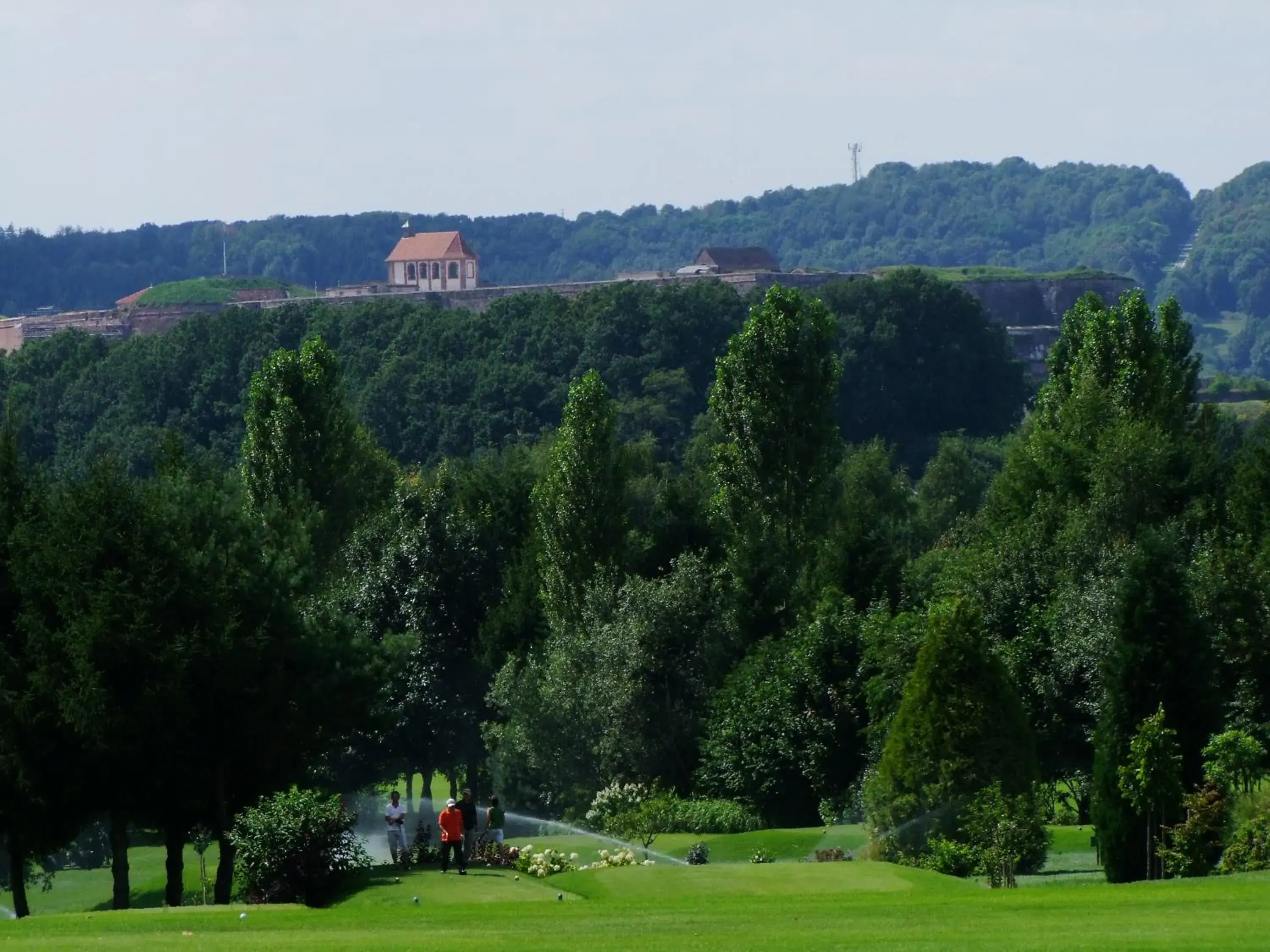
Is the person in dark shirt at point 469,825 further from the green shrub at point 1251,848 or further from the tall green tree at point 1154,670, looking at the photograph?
the green shrub at point 1251,848

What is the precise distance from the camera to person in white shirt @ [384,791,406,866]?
32.8 m

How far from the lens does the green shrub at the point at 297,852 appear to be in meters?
30.6

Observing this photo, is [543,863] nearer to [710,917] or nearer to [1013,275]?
[710,917]

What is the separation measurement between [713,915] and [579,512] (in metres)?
32.7

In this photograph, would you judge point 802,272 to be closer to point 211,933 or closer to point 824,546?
point 824,546

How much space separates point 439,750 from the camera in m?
59.6

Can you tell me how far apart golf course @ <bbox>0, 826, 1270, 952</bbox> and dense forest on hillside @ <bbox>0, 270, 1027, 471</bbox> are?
317 feet

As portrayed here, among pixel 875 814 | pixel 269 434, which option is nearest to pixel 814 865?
pixel 875 814

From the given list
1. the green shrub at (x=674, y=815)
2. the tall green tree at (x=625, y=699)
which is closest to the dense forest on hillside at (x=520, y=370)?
the tall green tree at (x=625, y=699)

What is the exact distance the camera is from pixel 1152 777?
3234 centimetres

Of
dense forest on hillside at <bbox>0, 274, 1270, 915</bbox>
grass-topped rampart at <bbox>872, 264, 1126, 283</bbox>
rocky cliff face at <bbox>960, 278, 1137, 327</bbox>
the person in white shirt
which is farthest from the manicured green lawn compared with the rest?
rocky cliff face at <bbox>960, 278, 1137, 327</bbox>

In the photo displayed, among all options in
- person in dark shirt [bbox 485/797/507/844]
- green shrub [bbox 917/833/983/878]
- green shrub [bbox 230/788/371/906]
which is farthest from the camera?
person in dark shirt [bbox 485/797/507/844]

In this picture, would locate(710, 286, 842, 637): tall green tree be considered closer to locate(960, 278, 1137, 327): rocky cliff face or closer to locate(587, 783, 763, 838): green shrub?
locate(587, 783, 763, 838): green shrub

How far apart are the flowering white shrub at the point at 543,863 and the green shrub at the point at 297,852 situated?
2.28m
